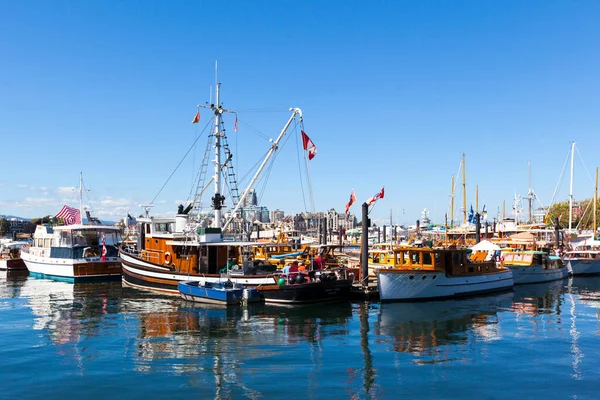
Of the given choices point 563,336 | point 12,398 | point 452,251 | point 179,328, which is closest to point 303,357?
point 179,328

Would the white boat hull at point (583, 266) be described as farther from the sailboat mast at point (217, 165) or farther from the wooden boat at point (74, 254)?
the wooden boat at point (74, 254)

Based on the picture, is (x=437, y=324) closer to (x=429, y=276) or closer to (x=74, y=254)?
(x=429, y=276)

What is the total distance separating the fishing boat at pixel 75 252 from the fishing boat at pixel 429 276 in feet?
90.7

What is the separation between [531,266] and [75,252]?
42.4m

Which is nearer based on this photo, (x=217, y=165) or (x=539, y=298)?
(x=539, y=298)

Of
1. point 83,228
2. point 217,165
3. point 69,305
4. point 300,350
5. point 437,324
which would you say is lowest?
point 69,305

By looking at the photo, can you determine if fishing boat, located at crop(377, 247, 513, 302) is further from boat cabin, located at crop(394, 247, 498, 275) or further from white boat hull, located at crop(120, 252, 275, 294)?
white boat hull, located at crop(120, 252, 275, 294)

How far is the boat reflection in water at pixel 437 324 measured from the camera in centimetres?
2130

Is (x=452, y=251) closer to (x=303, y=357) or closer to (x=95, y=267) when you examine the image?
(x=303, y=357)

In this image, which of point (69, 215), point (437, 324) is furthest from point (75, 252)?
point (437, 324)

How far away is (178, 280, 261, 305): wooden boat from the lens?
3058 centimetres

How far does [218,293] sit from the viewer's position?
30578 millimetres

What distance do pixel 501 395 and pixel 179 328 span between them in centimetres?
1514

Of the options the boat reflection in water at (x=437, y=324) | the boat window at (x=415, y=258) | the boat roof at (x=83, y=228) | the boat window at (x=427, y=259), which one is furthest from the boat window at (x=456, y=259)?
the boat roof at (x=83, y=228)
